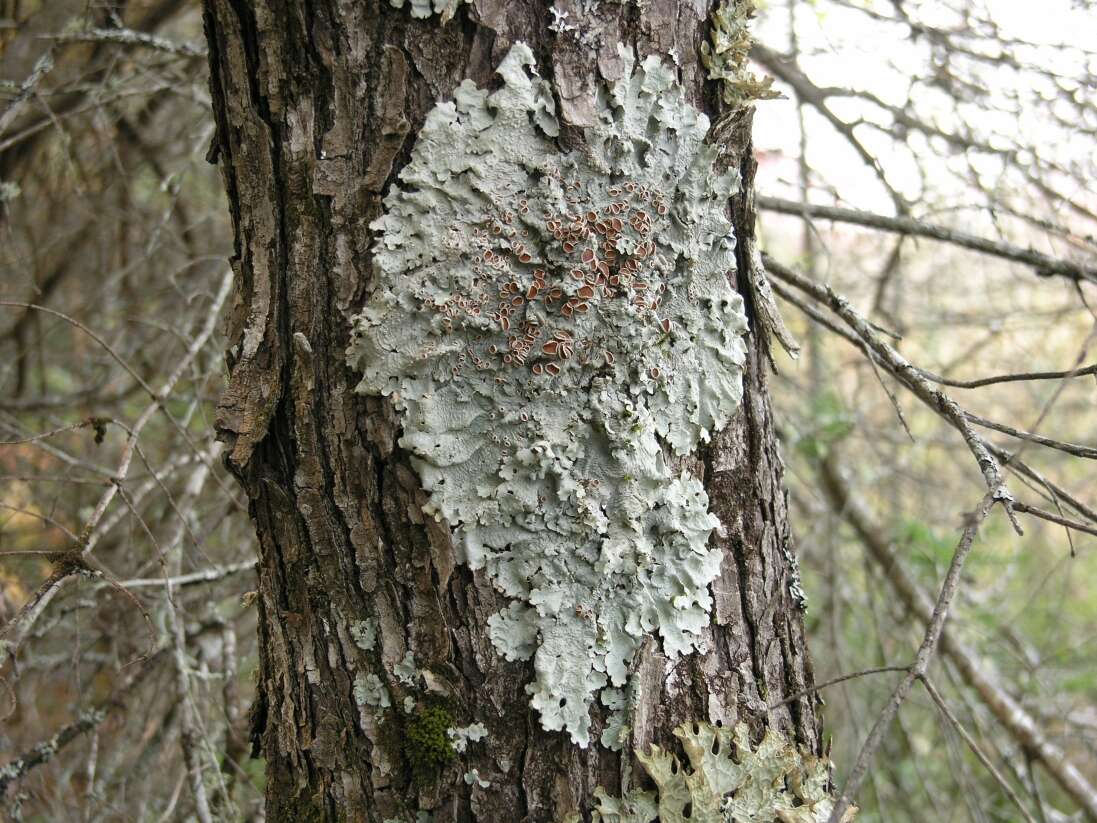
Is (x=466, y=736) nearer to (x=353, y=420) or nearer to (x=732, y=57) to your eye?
(x=353, y=420)

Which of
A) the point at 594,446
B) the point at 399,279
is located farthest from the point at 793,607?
the point at 399,279

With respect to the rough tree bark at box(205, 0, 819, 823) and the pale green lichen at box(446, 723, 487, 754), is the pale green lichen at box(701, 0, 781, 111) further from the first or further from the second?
the pale green lichen at box(446, 723, 487, 754)

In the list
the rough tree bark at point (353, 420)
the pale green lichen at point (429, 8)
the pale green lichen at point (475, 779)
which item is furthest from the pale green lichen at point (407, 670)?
the pale green lichen at point (429, 8)

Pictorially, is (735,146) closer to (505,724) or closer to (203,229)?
(505,724)

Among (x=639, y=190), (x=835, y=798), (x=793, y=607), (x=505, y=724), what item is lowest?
(x=835, y=798)

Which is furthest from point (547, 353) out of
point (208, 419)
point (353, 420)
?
point (208, 419)

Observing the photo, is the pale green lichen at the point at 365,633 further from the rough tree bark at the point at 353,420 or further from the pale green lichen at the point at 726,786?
the pale green lichen at the point at 726,786
